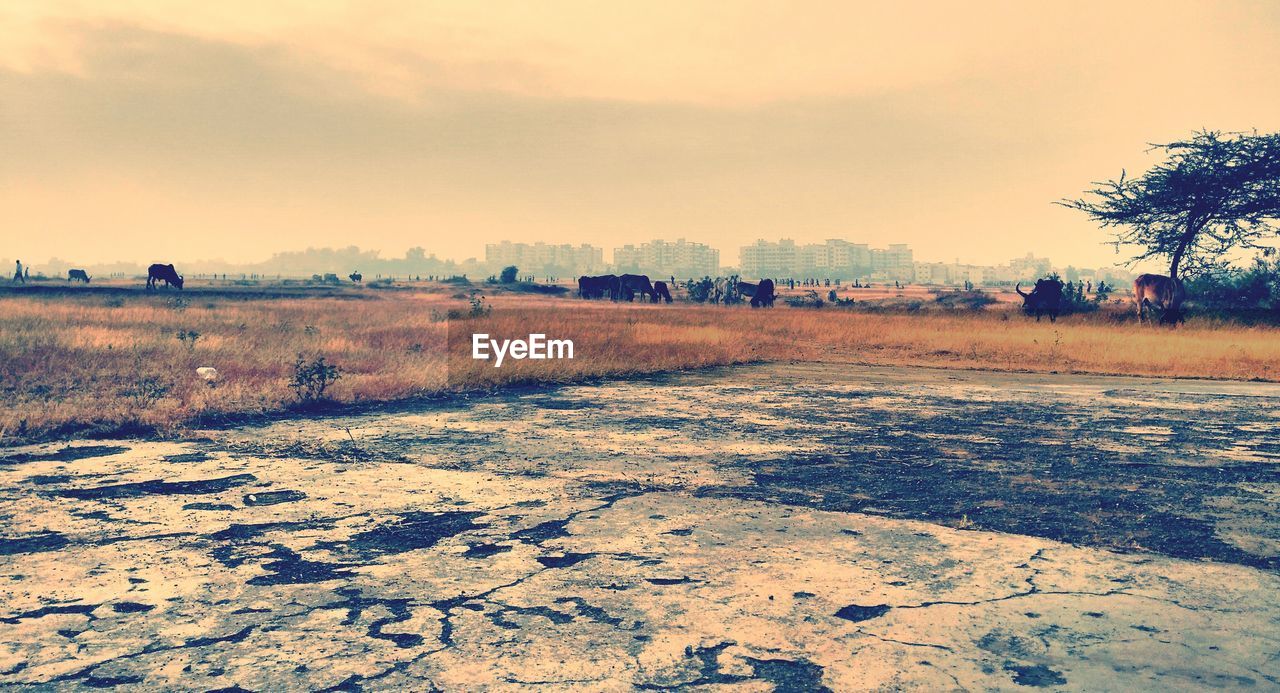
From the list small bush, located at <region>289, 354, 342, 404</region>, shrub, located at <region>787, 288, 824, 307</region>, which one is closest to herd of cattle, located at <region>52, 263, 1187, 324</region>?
shrub, located at <region>787, 288, 824, 307</region>

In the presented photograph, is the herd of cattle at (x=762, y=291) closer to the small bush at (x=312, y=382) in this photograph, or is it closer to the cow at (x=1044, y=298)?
the cow at (x=1044, y=298)

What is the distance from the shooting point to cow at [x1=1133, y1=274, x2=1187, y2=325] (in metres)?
27.7

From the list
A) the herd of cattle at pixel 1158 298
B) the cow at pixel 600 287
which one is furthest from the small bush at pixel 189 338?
the cow at pixel 600 287

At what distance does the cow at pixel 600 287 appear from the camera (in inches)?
2109

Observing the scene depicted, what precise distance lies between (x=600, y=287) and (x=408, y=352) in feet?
122

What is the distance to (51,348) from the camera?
16859 mm

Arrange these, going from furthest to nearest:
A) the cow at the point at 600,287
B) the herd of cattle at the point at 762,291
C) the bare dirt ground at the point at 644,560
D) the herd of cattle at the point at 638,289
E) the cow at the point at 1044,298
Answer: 1. the cow at the point at 600,287
2. the herd of cattle at the point at 638,289
3. the cow at the point at 1044,298
4. the herd of cattle at the point at 762,291
5. the bare dirt ground at the point at 644,560

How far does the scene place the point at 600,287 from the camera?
181ft

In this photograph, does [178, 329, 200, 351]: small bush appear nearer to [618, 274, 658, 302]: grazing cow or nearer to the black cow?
the black cow

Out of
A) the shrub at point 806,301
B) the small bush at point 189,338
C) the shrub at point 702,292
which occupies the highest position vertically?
the shrub at point 702,292

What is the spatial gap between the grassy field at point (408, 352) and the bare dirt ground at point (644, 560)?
249 cm

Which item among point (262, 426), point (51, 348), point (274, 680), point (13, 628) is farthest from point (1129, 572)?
point (51, 348)

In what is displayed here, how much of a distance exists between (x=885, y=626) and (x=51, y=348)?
17.6m

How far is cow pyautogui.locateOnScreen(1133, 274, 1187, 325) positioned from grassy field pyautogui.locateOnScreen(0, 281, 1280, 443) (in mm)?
678
